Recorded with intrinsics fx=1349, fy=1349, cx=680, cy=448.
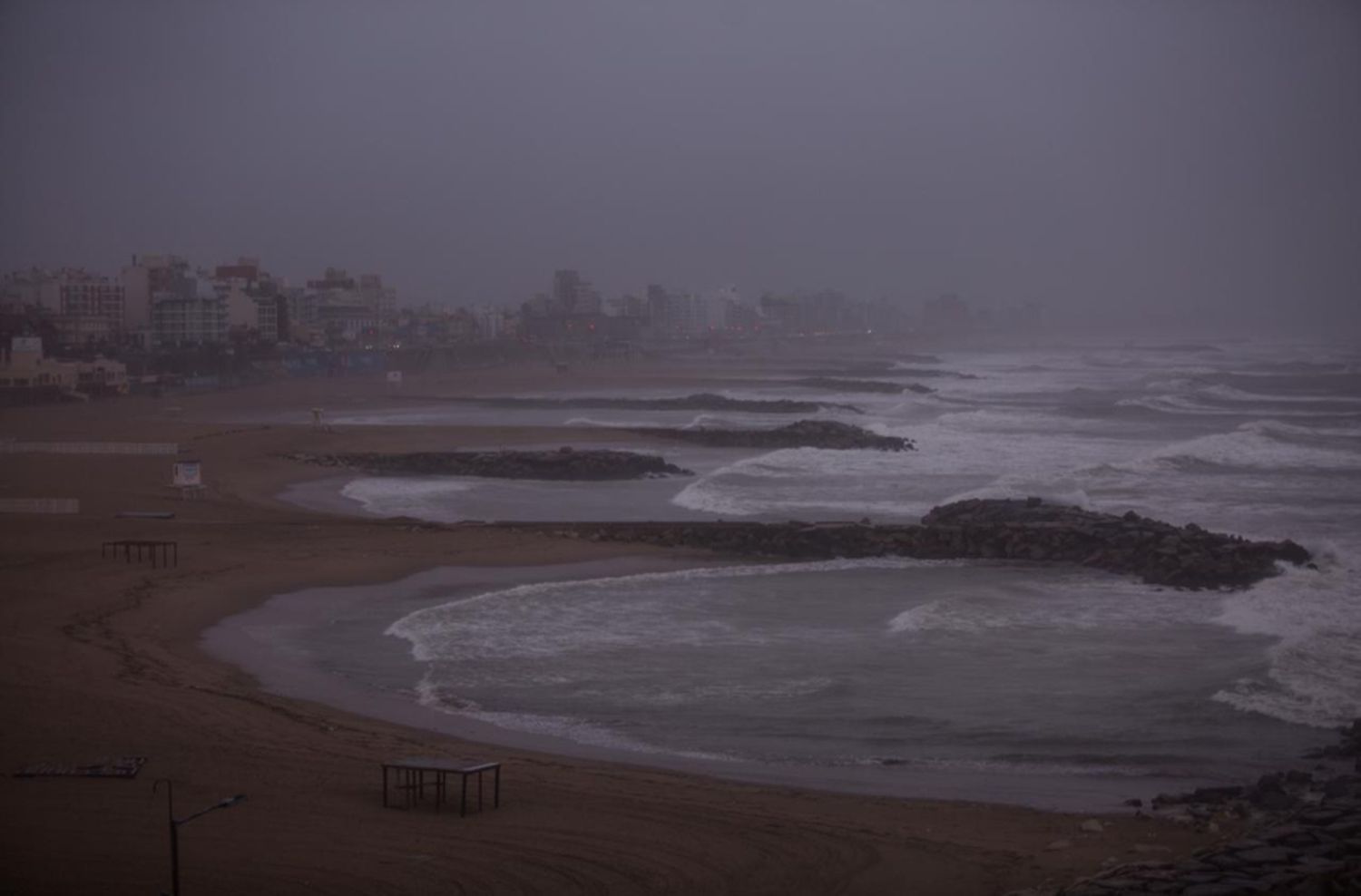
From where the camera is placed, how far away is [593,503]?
827 inches

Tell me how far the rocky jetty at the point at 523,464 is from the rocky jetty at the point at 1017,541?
658 cm

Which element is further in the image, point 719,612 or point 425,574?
point 425,574

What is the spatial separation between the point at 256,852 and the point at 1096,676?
6780mm

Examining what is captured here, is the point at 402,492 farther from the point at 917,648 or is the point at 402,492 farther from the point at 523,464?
the point at 917,648

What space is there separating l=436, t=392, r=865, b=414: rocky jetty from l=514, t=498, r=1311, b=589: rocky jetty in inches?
938

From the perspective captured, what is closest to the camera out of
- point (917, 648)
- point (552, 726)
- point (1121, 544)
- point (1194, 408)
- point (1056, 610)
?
point (552, 726)

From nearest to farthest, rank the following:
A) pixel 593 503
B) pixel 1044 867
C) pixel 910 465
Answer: pixel 1044 867 → pixel 593 503 → pixel 910 465

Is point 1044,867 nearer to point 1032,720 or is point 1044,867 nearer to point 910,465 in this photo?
point 1032,720

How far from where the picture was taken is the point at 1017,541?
54.1ft

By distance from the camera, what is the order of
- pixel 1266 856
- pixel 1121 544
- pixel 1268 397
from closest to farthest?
pixel 1266 856, pixel 1121 544, pixel 1268 397

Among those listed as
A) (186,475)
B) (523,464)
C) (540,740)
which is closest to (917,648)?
(540,740)

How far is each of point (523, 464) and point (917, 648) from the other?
14.6m

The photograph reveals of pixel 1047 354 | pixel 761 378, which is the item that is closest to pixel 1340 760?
pixel 761 378

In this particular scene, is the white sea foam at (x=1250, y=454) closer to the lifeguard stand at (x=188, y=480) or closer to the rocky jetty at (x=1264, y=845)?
the lifeguard stand at (x=188, y=480)
